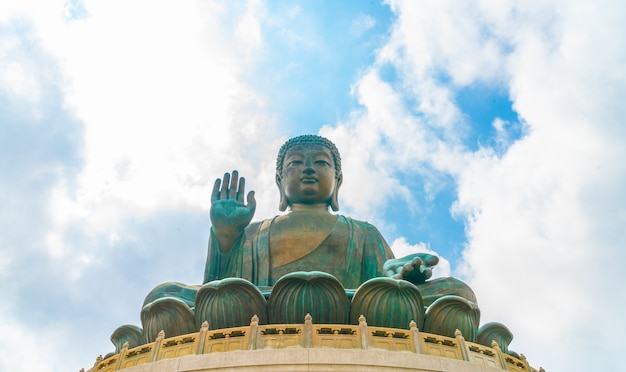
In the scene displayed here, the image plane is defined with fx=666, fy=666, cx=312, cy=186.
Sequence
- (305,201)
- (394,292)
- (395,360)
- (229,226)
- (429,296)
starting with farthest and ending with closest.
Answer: (305,201), (229,226), (429,296), (394,292), (395,360)

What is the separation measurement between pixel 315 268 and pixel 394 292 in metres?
3.11

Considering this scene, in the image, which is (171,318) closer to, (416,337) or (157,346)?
(157,346)

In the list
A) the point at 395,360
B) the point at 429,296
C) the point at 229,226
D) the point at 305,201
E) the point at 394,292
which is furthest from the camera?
the point at 305,201

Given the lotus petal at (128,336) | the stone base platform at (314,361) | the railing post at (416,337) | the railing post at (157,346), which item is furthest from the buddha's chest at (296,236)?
the stone base platform at (314,361)

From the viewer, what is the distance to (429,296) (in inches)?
389

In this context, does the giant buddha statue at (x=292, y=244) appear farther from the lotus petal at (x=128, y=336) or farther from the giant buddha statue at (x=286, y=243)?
the lotus petal at (x=128, y=336)

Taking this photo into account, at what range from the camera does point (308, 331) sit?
793 centimetres

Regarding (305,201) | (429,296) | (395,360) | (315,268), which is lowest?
(395,360)

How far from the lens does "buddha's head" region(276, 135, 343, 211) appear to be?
13.2m

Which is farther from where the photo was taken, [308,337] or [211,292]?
[211,292]

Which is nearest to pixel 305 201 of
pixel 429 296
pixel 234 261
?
pixel 234 261

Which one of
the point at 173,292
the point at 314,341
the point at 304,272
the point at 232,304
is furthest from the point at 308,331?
the point at 173,292

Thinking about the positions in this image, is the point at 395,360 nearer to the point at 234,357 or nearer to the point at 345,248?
the point at 234,357

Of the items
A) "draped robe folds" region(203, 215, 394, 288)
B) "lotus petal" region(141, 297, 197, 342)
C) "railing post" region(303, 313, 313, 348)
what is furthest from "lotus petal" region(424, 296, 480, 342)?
"lotus petal" region(141, 297, 197, 342)
